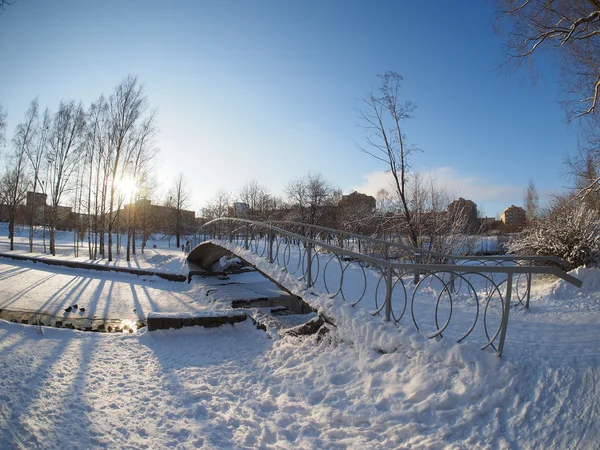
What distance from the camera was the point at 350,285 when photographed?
8016mm

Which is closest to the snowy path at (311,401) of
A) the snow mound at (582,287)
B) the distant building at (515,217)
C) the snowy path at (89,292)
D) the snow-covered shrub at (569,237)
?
the snow mound at (582,287)

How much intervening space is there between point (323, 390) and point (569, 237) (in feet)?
26.9

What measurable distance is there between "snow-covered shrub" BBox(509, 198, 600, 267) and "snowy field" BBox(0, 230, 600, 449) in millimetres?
3433

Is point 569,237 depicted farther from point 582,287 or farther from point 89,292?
point 89,292

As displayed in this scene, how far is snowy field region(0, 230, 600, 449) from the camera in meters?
2.67

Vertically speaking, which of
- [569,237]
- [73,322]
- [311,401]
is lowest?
[73,322]

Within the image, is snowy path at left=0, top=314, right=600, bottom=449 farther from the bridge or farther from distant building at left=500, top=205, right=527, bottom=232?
distant building at left=500, top=205, right=527, bottom=232

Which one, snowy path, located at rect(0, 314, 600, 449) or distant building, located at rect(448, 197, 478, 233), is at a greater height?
distant building, located at rect(448, 197, 478, 233)

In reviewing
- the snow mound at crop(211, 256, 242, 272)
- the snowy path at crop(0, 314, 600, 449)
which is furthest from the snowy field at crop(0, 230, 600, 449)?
the snow mound at crop(211, 256, 242, 272)

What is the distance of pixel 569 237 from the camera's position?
835 centimetres

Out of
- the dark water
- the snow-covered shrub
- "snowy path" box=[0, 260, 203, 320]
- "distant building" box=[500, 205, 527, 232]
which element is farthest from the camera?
"distant building" box=[500, 205, 527, 232]

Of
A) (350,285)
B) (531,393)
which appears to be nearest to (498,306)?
(350,285)

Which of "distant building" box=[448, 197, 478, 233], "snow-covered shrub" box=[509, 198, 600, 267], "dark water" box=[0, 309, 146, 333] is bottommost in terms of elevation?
"dark water" box=[0, 309, 146, 333]

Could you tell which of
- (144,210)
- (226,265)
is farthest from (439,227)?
(144,210)
